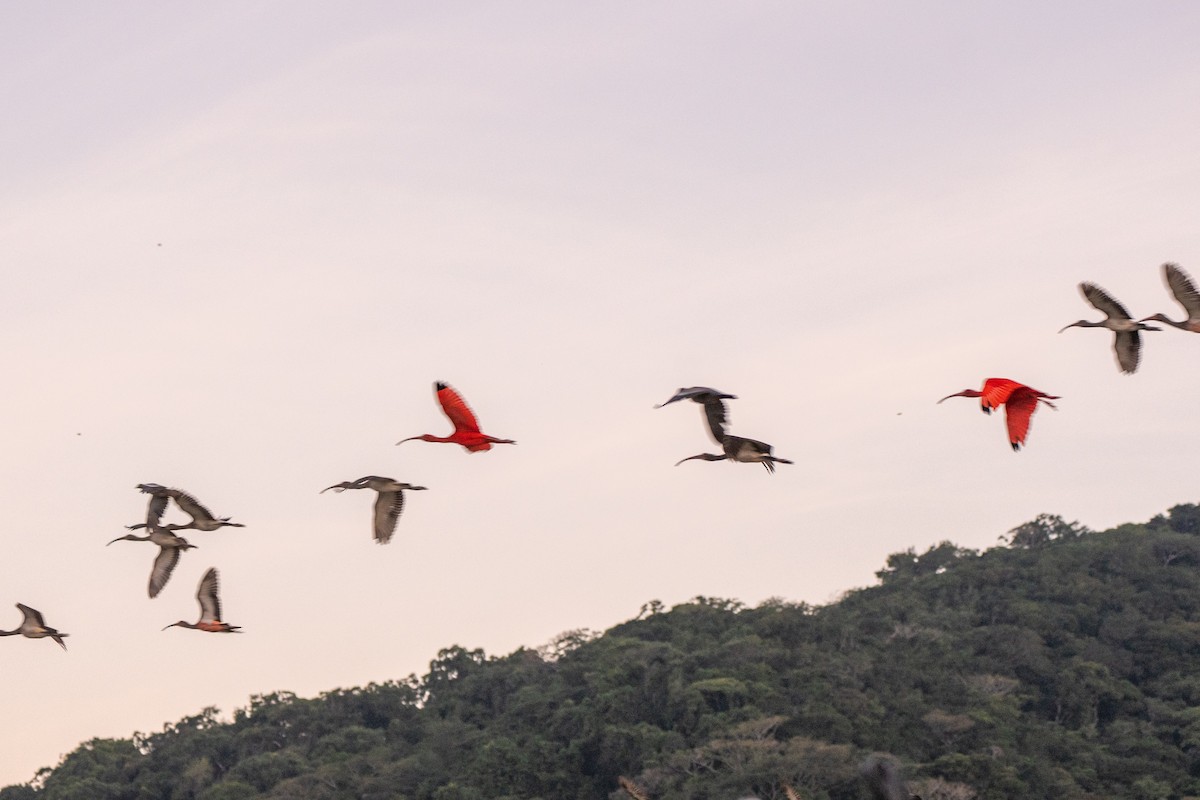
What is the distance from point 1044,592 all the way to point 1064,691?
42.0 feet

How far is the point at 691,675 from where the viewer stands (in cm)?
7950

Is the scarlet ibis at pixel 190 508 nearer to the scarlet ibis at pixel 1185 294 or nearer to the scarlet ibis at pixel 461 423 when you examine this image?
the scarlet ibis at pixel 461 423

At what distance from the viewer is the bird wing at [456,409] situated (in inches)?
833

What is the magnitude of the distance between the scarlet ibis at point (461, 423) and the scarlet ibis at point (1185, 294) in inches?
293

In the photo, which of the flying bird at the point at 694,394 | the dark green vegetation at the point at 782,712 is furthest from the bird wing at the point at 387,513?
the dark green vegetation at the point at 782,712

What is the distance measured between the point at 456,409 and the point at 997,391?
5.82 metres

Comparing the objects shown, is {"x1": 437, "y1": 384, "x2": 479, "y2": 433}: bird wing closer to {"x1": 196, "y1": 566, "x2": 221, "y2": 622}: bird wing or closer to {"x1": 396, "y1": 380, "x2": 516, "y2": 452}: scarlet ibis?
{"x1": 396, "y1": 380, "x2": 516, "y2": 452}: scarlet ibis

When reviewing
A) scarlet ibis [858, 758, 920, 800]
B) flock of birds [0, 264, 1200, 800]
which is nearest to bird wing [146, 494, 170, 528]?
flock of birds [0, 264, 1200, 800]

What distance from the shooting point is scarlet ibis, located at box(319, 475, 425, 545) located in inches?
913

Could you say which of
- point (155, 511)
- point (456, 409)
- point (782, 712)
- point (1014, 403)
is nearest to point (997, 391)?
point (1014, 403)

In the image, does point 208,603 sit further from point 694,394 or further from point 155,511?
point 694,394

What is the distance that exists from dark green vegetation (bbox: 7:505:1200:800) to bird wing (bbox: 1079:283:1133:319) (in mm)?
45316

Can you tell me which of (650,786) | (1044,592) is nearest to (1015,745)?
(650,786)

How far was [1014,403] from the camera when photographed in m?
19.5
